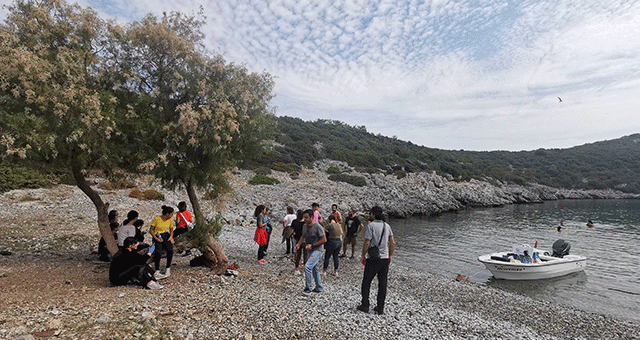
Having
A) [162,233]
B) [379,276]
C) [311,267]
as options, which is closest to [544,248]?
[379,276]

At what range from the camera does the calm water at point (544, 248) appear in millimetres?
12781

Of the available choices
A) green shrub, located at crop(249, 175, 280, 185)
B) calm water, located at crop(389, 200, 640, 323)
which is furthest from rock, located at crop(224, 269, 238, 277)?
green shrub, located at crop(249, 175, 280, 185)

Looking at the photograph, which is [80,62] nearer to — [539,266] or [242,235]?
[242,235]

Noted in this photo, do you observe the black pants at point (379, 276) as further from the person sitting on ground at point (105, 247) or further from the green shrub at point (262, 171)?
the green shrub at point (262, 171)

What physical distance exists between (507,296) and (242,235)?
1312 cm

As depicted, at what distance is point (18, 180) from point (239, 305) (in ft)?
85.5

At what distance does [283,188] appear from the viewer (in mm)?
34938

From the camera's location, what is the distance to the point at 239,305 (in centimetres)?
689

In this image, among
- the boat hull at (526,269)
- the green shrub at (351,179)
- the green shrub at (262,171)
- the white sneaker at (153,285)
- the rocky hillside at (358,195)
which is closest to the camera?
the white sneaker at (153,285)

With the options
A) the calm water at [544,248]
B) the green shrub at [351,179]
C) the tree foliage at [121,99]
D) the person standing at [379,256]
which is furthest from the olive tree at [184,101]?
the green shrub at [351,179]

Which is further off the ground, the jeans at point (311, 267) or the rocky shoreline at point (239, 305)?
the jeans at point (311, 267)

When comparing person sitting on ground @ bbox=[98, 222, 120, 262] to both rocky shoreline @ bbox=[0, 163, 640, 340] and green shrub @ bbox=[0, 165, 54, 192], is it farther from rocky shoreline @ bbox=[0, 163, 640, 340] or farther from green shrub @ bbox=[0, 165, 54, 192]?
green shrub @ bbox=[0, 165, 54, 192]

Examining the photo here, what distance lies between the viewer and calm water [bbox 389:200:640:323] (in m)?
12.8

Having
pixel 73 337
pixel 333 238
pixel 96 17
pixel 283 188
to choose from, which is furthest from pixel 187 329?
pixel 283 188
